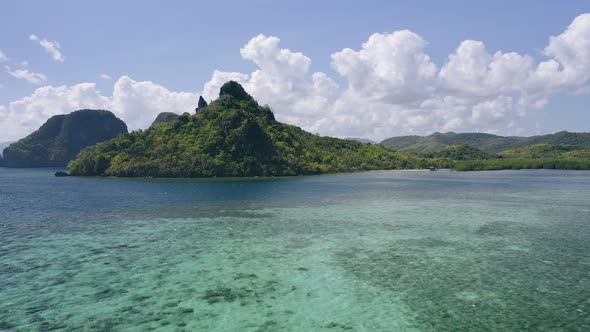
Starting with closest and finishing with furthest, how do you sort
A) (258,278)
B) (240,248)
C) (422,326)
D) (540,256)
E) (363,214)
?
(422,326), (258,278), (540,256), (240,248), (363,214)

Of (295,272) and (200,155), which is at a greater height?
(200,155)

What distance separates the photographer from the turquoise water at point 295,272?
20.5 m

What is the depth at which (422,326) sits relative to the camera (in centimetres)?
1970

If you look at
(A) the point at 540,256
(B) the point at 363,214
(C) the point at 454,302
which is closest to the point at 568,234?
(A) the point at 540,256

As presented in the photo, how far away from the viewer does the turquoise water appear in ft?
67.2

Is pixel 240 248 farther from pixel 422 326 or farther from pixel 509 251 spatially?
pixel 509 251

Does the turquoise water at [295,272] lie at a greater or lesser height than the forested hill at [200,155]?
lesser

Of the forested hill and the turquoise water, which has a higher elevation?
the forested hill

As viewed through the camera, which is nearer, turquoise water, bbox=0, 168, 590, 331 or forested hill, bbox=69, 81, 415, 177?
turquoise water, bbox=0, 168, 590, 331

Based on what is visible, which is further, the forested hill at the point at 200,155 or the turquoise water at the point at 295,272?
the forested hill at the point at 200,155

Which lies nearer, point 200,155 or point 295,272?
point 295,272

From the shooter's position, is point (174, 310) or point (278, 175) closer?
point (174, 310)

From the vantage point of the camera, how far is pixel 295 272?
1138 inches

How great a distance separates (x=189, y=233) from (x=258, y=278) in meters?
19.0
